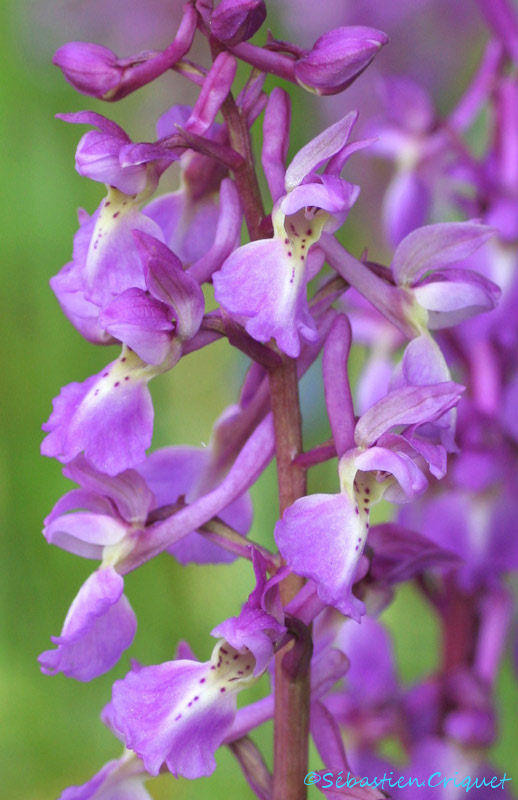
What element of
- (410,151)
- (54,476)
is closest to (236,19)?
(410,151)

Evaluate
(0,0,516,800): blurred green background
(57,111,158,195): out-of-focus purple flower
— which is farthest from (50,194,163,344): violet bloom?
(0,0,516,800): blurred green background

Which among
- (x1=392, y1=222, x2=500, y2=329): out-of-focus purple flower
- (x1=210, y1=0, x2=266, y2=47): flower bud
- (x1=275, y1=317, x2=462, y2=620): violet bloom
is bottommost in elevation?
(x1=275, y1=317, x2=462, y2=620): violet bloom

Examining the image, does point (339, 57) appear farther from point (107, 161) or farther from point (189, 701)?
point (189, 701)

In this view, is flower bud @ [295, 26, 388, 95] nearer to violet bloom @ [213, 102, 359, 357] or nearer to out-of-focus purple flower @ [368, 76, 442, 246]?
violet bloom @ [213, 102, 359, 357]

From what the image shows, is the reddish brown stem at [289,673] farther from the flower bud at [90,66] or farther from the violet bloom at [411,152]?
the violet bloom at [411,152]

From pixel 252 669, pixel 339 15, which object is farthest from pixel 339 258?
pixel 339 15

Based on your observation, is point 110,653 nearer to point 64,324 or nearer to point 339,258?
point 339,258
